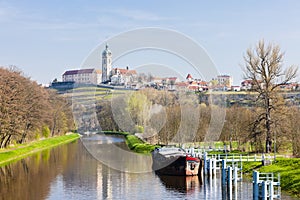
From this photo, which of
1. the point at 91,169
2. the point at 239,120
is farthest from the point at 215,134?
the point at 91,169

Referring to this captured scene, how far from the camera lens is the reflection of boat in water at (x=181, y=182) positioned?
4516cm

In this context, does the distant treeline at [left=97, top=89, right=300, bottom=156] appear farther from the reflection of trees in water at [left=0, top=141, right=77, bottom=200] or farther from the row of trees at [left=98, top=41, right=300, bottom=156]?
the reflection of trees in water at [left=0, top=141, right=77, bottom=200]

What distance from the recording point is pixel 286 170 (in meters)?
44.9

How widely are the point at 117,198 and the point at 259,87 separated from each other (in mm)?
29197

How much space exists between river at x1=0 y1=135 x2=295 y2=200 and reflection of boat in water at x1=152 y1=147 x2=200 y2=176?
1405 mm

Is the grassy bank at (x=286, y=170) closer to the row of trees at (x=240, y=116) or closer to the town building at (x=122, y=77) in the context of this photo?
the row of trees at (x=240, y=116)

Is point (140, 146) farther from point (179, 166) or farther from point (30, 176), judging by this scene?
point (30, 176)

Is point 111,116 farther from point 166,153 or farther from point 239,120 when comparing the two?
point 166,153

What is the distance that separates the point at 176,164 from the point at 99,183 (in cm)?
1042

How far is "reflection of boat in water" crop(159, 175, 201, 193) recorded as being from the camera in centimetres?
4516

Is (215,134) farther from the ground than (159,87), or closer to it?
closer to it

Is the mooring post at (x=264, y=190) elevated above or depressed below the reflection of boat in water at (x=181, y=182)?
above

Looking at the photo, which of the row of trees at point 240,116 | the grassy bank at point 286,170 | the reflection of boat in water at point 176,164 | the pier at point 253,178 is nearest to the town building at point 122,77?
the row of trees at point 240,116

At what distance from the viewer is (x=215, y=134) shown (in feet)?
262
